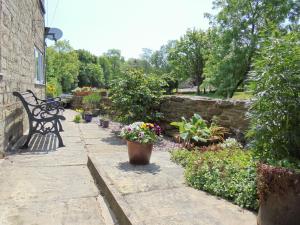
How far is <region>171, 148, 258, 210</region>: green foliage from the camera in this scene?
243cm

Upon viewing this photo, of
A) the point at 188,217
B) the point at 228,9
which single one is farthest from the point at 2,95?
the point at 228,9

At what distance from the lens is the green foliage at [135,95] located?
5922 millimetres

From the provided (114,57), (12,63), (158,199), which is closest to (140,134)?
(158,199)

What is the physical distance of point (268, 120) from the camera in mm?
2215

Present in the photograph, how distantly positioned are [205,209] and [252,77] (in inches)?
49.5

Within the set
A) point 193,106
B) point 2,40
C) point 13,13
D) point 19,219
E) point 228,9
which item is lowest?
point 19,219

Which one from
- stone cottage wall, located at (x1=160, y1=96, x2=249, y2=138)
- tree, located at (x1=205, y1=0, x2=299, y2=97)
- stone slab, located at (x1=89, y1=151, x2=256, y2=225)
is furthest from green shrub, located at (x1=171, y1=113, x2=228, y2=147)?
tree, located at (x1=205, y1=0, x2=299, y2=97)

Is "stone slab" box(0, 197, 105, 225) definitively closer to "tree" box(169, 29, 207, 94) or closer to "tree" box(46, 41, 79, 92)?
"tree" box(169, 29, 207, 94)

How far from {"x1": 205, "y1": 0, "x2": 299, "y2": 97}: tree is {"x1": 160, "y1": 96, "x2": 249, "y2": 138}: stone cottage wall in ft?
33.1

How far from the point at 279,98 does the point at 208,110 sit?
125 inches

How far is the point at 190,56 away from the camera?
2919cm

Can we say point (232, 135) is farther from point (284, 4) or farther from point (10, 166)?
point (284, 4)

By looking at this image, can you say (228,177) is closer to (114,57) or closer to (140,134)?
(140,134)

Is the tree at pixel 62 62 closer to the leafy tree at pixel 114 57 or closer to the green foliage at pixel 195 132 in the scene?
the green foliage at pixel 195 132
